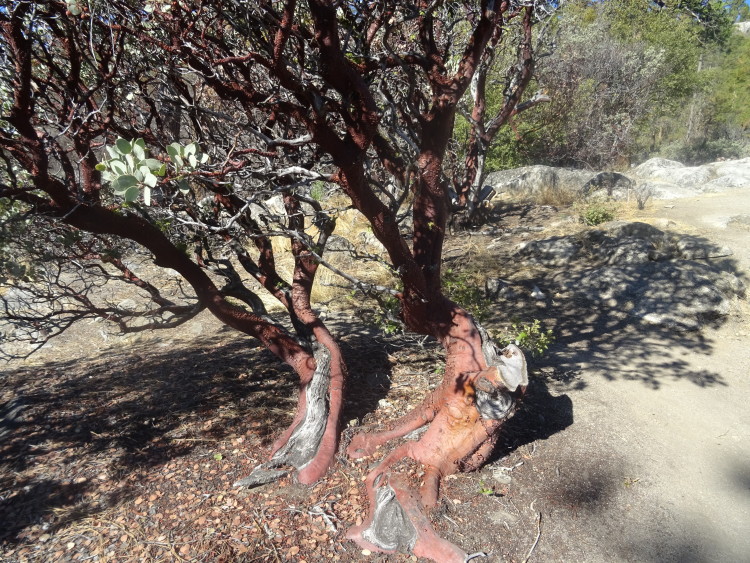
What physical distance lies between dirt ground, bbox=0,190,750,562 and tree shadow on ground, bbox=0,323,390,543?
0.05 feet

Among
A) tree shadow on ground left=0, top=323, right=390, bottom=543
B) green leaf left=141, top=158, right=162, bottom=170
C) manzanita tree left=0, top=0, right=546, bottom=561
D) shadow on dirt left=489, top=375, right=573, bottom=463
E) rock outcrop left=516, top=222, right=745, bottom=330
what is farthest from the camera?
rock outcrop left=516, top=222, right=745, bottom=330

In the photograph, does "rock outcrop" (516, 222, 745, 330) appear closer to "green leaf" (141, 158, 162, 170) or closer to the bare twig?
the bare twig

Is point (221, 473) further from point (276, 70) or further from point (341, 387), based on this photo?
point (276, 70)

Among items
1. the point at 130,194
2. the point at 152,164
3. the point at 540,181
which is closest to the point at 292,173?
the point at 152,164

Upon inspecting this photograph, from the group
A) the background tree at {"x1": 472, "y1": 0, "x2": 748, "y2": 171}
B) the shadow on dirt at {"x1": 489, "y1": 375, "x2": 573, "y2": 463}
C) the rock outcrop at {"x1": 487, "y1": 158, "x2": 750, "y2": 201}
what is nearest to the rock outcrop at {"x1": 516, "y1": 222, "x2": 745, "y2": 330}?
the shadow on dirt at {"x1": 489, "y1": 375, "x2": 573, "y2": 463}

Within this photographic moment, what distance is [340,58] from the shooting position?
2.16 m

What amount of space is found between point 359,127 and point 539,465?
248 centimetres

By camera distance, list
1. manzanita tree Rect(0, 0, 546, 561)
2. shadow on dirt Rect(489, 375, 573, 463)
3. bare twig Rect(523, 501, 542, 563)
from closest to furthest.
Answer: manzanita tree Rect(0, 0, 546, 561) → bare twig Rect(523, 501, 542, 563) → shadow on dirt Rect(489, 375, 573, 463)

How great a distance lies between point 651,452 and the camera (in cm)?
345

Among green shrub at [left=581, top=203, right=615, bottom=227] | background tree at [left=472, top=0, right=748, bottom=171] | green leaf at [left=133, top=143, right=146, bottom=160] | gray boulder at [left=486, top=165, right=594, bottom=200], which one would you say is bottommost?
green shrub at [left=581, top=203, right=615, bottom=227]

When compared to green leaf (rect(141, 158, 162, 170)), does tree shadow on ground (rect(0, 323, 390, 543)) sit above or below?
below

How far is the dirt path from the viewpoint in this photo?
2.69 metres

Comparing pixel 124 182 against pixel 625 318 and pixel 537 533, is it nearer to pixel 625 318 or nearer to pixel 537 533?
pixel 537 533

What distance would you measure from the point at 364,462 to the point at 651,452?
2.10m
